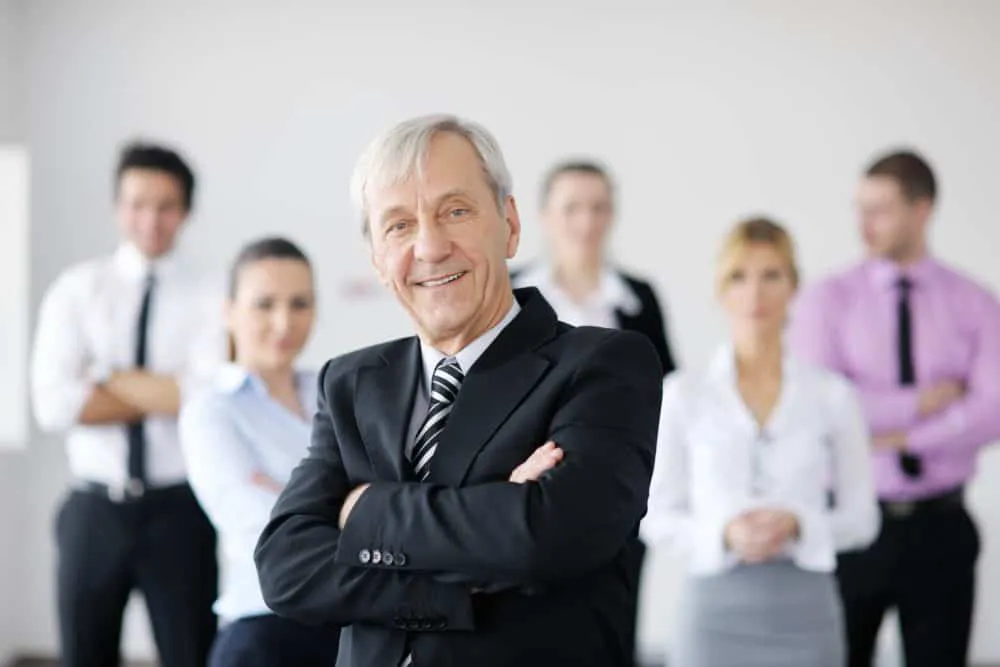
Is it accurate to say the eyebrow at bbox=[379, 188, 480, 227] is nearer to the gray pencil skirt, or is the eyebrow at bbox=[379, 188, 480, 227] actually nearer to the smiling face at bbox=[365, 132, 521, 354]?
the smiling face at bbox=[365, 132, 521, 354]

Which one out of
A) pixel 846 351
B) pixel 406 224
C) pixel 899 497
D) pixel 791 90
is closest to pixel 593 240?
pixel 846 351

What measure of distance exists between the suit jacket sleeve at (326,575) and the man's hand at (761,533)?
1.40 metres

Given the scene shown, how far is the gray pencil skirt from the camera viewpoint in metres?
3.05

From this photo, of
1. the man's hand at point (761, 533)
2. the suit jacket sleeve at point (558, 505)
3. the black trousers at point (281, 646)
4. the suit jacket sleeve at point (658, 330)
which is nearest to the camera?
the suit jacket sleeve at point (558, 505)

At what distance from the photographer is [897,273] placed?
13.9 ft

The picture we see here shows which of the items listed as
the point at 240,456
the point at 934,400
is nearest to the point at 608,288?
the point at 934,400

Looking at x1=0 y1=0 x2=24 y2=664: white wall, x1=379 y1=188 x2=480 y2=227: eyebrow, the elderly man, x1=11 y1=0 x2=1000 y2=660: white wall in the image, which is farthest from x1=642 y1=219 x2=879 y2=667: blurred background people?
x1=0 y1=0 x2=24 y2=664: white wall

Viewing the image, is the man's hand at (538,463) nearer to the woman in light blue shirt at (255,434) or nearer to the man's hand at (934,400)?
the woman in light blue shirt at (255,434)

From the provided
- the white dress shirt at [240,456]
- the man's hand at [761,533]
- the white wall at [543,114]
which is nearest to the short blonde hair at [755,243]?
the man's hand at [761,533]

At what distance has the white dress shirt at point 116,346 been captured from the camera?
388 centimetres

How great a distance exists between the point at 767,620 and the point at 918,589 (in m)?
1.00

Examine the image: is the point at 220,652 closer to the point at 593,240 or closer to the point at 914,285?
the point at 593,240

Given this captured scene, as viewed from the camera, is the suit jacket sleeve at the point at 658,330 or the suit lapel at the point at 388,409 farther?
the suit jacket sleeve at the point at 658,330

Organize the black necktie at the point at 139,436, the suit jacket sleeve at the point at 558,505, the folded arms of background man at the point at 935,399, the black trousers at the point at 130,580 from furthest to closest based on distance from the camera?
the folded arms of background man at the point at 935,399 → the black necktie at the point at 139,436 → the black trousers at the point at 130,580 → the suit jacket sleeve at the point at 558,505
